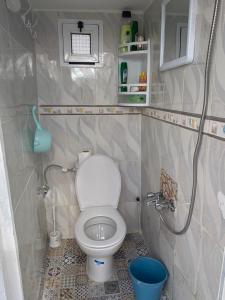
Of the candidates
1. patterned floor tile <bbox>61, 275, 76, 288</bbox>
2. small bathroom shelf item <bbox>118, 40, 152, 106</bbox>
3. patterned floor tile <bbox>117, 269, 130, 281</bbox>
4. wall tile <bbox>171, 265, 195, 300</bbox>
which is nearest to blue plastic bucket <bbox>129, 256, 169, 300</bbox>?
wall tile <bbox>171, 265, 195, 300</bbox>

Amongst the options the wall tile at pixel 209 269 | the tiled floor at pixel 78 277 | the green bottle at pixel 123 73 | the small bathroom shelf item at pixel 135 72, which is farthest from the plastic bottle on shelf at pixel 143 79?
the tiled floor at pixel 78 277

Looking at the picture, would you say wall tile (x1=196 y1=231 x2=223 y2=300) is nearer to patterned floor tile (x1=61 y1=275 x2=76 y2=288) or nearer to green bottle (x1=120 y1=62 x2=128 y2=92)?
patterned floor tile (x1=61 y1=275 x2=76 y2=288)

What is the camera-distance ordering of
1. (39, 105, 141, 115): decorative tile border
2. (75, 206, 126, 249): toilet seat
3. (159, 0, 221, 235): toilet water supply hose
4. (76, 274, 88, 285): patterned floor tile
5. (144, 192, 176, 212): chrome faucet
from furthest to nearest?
(39, 105, 141, 115): decorative tile border
(76, 274, 88, 285): patterned floor tile
(75, 206, 126, 249): toilet seat
(144, 192, 176, 212): chrome faucet
(159, 0, 221, 235): toilet water supply hose

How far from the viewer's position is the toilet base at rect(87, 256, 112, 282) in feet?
5.65

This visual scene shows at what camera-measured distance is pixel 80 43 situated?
6.33ft

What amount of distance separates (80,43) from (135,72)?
0.51 metres

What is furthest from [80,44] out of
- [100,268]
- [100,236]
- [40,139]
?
[100,268]

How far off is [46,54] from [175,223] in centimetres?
160

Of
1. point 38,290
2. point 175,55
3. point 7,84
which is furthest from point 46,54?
point 38,290

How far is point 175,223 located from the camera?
1.40 meters

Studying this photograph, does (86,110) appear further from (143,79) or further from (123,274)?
(123,274)

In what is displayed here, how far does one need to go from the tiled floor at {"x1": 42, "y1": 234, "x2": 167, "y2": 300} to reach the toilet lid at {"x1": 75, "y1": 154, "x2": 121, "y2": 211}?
1.48ft

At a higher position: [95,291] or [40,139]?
[40,139]

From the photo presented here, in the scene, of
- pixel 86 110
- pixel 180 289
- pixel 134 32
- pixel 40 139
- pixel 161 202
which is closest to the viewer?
pixel 180 289
